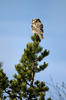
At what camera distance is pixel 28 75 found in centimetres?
1286

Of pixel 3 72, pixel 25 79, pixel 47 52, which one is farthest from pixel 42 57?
pixel 3 72

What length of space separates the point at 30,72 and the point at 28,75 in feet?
0.66

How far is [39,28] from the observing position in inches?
572

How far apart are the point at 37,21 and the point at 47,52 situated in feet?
9.80

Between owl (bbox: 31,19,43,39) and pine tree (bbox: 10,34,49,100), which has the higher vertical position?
owl (bbox: 31,19,43,39)

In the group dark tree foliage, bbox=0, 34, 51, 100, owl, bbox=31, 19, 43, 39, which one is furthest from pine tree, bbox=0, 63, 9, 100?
owl, bbox=31, 19, 43, 39

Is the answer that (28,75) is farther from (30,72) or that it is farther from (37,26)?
(37,26)

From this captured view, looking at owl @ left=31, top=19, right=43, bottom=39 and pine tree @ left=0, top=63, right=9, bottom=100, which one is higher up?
owl @ left=31, top=19, right=43, bottom=39

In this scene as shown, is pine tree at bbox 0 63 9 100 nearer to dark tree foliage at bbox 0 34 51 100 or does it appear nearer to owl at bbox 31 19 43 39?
dark tree foliage at bbox 0 34 51 100

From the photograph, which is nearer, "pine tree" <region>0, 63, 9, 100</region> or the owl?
"pine tree" <region>0, 63, 9, 100</region>

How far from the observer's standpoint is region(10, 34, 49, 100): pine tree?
12508 mm

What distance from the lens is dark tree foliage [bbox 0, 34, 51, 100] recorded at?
41.3 feet

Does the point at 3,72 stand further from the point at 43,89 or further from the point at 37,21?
the point at 37,21

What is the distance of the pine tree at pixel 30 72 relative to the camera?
12508mm
